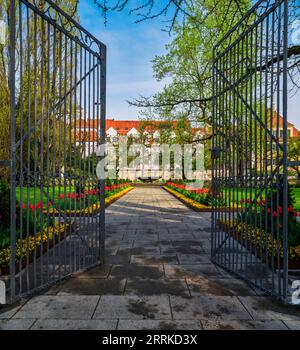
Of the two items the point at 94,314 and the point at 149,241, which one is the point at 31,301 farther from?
the point at 149,241

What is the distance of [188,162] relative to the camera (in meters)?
24.8

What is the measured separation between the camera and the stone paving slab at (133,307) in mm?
2953

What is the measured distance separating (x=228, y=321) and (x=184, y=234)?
173 inches

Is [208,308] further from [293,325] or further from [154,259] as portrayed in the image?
[154,259]

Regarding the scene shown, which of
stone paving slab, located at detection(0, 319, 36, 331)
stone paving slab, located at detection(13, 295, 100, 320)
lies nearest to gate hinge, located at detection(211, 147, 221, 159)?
stone paving slab, located at detection(13, 295, 100, 320)

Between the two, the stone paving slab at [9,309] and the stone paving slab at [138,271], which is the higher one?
the stone paving slab at [9,309]

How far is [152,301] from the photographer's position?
332cm

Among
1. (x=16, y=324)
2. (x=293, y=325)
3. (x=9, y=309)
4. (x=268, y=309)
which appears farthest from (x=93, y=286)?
(x=293, y=325)

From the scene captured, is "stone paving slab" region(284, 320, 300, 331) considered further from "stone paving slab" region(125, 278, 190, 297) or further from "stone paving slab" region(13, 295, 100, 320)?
"stone paving slab" region(13, 295, 100, 320)

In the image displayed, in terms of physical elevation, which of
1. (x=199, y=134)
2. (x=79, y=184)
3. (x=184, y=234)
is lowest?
(x=184, y=234)

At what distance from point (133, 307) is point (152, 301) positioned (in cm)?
28

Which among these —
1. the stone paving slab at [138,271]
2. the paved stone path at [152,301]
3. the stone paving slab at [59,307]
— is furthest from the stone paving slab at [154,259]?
the stone paving slab at [59,307]

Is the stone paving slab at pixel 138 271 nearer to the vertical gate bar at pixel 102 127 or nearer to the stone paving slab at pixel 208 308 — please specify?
the vertical gate bar at pixel 102 127
